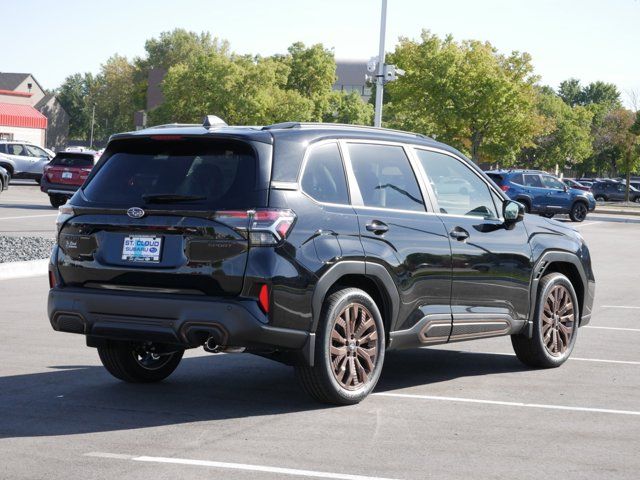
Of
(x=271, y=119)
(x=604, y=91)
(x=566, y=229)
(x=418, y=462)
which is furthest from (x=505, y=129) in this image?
(x=604, y=91)

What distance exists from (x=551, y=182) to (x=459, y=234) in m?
34.0

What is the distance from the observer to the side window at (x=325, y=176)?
24.3 feet

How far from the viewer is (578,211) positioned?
42.1 meters

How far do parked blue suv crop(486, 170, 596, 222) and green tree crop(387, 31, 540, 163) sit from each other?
25.3m

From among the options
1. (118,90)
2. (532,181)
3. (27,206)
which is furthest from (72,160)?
(118,90)

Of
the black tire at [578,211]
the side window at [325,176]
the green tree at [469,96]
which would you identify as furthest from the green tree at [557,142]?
the side window at [325,176]

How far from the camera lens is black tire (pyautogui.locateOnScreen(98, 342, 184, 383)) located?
8.22m

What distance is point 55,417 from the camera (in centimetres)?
700

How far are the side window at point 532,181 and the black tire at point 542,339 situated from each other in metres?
31.9

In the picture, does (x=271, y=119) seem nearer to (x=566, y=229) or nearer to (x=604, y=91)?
(x=566, y=229)

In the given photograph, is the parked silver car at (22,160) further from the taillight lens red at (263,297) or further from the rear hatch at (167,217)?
the taillight lens red at (263,297)

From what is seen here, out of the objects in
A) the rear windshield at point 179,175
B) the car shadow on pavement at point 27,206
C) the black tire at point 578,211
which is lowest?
the car shadow on pavement at point 27,206

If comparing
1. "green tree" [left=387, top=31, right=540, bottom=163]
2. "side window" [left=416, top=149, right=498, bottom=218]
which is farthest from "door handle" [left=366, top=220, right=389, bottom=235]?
"green tree" [left=387, top=31, right=540, bottom=163]

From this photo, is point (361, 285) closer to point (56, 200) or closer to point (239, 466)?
point (239, 466)
